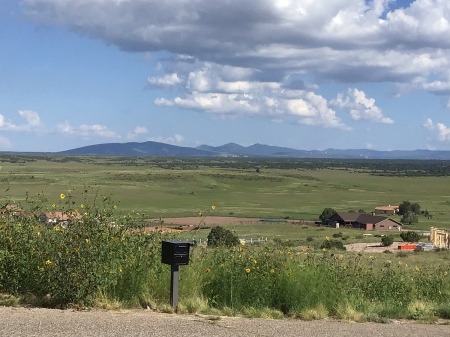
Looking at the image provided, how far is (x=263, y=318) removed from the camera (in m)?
7.72

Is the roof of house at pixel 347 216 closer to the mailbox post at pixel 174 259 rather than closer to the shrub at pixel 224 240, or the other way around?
the shrub at pixel 224 240

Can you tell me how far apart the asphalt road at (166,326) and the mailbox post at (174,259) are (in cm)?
36

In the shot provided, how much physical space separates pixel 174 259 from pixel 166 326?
3.58 feet

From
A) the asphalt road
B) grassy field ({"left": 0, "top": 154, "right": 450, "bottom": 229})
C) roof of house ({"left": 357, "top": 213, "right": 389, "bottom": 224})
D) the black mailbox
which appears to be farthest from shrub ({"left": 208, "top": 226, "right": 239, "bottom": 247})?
roof of house ({"left": 357, "top": 213, "right": 389, "bottom": 224})

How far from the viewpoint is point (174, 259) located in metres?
7.82

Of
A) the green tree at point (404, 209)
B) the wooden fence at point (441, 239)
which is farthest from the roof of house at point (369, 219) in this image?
the wooden fence at point (441, 239)

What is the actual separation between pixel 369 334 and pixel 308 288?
1.36m

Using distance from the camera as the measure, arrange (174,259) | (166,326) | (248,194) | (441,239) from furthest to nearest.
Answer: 1. (248,194)
2. (441,239)
3. (174,259)
4. (166,326)

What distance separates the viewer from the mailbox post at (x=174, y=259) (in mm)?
7852

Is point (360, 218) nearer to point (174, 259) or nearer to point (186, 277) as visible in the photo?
point (186, 277)

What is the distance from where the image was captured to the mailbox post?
785 cm

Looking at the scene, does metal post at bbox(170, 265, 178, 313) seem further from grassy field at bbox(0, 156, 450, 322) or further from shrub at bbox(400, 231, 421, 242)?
shrub at bbox(400, 231, 421, 242)

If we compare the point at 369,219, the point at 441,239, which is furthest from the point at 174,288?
the point at 369,219

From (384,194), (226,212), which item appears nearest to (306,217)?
(226,212)
